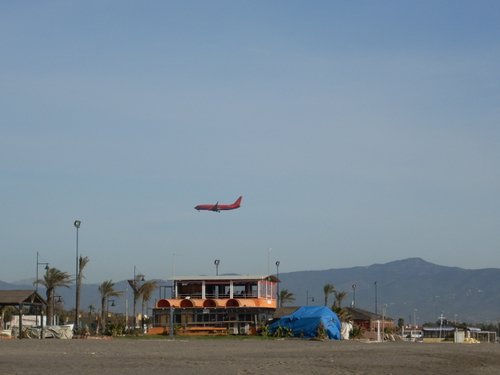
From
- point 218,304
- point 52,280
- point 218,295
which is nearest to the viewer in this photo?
point 218,304

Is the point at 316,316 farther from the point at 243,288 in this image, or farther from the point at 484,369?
the point at 484,369

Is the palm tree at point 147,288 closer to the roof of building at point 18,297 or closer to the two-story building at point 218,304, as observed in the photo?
the two-story building at point 218,304

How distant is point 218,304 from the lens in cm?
7344

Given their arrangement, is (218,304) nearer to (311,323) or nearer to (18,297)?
(311,323)

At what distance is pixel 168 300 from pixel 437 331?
7590 cm

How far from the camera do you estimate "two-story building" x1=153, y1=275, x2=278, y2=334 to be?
2867 inches

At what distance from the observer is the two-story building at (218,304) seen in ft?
239

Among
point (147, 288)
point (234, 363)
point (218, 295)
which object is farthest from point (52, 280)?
point (234, 363)

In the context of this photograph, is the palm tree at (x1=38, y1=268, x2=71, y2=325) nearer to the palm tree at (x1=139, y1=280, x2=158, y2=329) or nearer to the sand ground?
the palm tree at (x1=139, y1=280, x2=158, y2=329)

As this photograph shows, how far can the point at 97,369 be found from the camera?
86.9ft

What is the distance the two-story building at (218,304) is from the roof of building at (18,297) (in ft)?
36.8

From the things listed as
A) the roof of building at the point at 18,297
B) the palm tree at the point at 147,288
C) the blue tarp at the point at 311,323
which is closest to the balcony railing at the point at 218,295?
the blue tarp at the point at 311,323

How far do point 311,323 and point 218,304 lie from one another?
1210cm

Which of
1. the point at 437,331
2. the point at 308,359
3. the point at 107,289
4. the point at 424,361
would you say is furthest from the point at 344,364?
the point at 437,331
